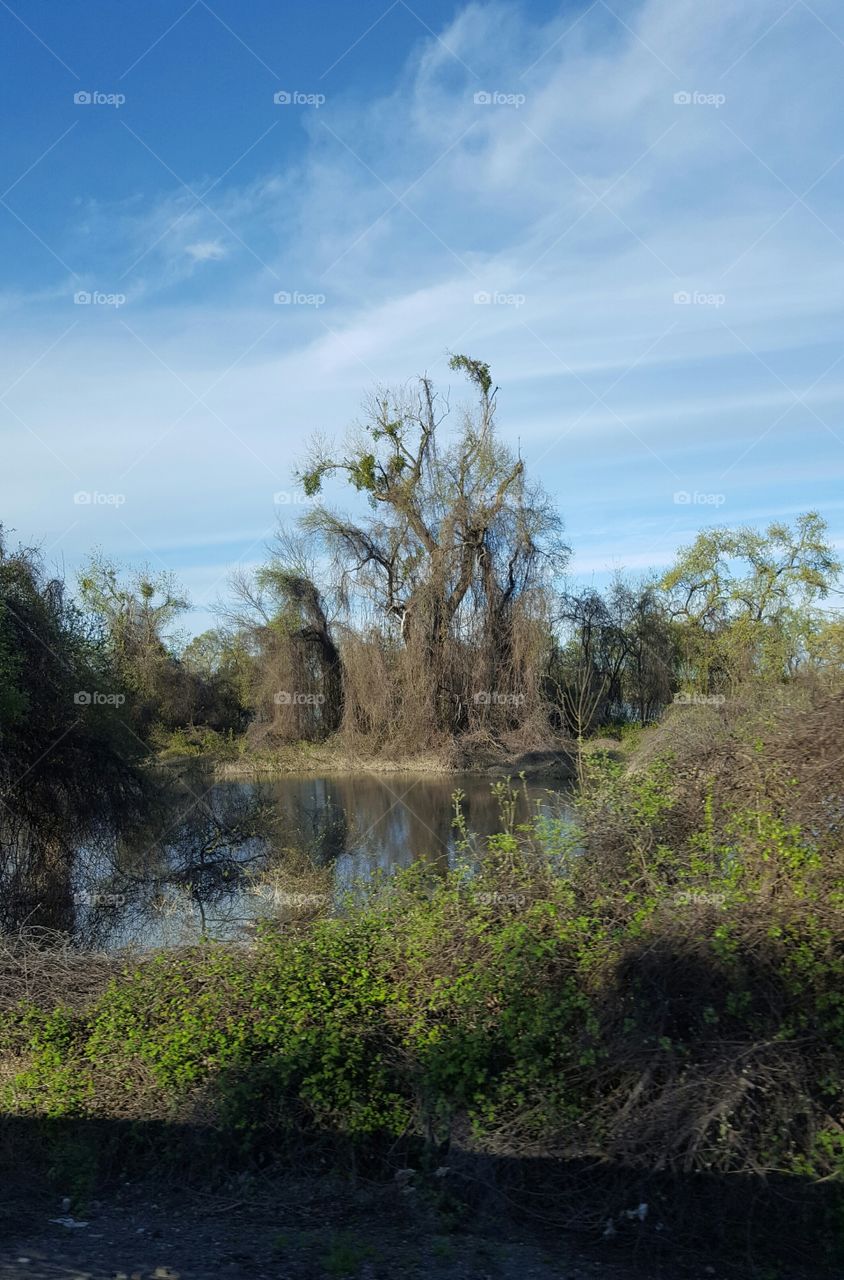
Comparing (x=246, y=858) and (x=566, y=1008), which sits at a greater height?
(x=566, y=1008)

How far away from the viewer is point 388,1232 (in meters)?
5.95

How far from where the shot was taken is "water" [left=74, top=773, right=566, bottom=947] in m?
12.7

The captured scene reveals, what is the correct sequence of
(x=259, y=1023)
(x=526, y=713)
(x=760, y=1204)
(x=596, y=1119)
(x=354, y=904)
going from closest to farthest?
(x=760, y=1204), (x=596, y=1119), (x=259, y=1023), (x=354, y=904), (x=526, y=713)

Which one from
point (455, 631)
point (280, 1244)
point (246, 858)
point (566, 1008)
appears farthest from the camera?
point (455, 631)

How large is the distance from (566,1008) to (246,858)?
14.6m

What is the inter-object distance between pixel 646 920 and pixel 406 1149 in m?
2.11

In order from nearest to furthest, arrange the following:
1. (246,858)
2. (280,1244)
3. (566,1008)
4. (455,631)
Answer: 1. (280,1244)
2. (566,1008)
3. (246,858)
4. (455,631)

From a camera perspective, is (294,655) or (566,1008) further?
(294,655)

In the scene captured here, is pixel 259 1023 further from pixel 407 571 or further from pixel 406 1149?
pixel 407 571

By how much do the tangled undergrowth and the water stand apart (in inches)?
49.4

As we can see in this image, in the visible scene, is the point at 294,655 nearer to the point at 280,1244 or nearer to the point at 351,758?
the point at 351,758

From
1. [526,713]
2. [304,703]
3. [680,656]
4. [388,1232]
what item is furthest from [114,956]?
[680,656]

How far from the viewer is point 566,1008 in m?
6.58

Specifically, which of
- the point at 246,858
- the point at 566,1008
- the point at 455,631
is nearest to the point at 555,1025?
the point at 566,1008
